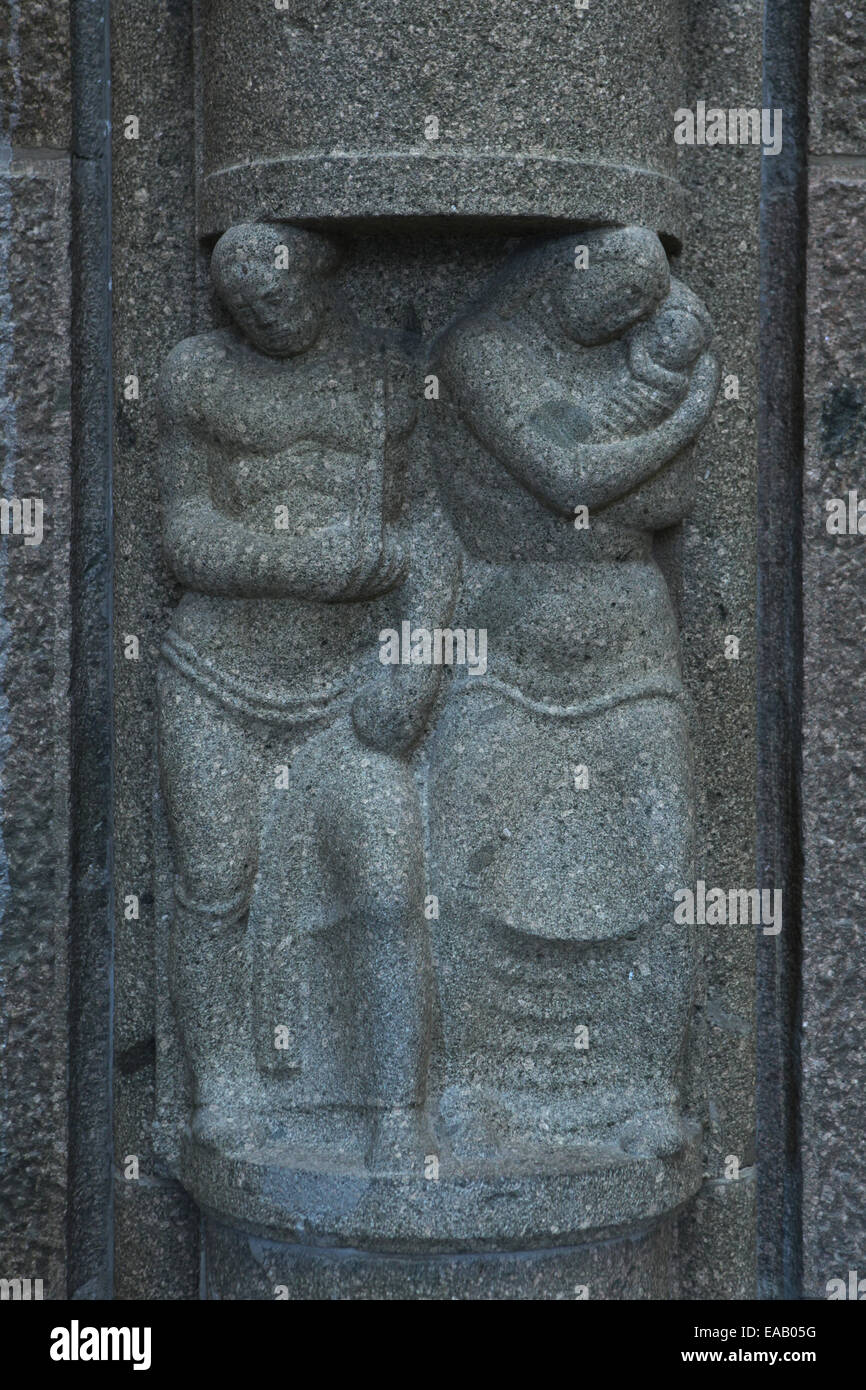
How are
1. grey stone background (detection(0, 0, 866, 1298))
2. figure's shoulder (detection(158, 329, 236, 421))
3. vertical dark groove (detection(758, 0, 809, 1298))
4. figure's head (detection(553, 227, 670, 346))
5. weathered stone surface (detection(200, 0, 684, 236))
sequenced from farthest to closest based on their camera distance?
vertical dark groove (detection(758, 0, 809, 1298)), grey stone background (detection(0, 0, 866, 1298)), figure's shoulder (detection(158, 329, 236, 421)), figure's head (detection(553, 227, 670, 346)), weathered stone surface (detection(200, 0, 684, 236))

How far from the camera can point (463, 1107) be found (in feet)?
10.2

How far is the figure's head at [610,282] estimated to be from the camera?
296 centimetres

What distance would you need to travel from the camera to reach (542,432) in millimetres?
3008

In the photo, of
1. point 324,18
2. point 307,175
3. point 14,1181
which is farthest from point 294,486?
point 14,1181

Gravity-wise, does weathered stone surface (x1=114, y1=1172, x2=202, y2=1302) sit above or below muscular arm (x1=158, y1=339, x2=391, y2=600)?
below

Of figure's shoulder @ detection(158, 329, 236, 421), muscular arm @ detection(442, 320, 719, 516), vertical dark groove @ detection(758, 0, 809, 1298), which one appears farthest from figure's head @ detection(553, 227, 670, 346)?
figure's shoulder @ detection(158, 329, 236, 421)

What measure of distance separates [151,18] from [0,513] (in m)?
0.99

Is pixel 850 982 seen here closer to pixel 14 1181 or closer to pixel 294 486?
pixel 294 486

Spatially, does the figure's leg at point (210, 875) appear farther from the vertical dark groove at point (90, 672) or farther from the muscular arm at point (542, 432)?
the muscular arm at point (542, 432)

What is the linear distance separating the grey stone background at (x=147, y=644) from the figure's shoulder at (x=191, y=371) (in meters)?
0.12

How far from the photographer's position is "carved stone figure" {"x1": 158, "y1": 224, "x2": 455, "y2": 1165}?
3.03m

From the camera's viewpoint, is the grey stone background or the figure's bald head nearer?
the figure's bald head

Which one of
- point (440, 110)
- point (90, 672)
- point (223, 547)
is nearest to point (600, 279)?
point (440, 110)

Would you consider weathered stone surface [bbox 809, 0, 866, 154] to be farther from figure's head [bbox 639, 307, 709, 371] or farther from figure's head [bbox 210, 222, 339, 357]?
figure's head [bbox 210, 222, 339, 357]
